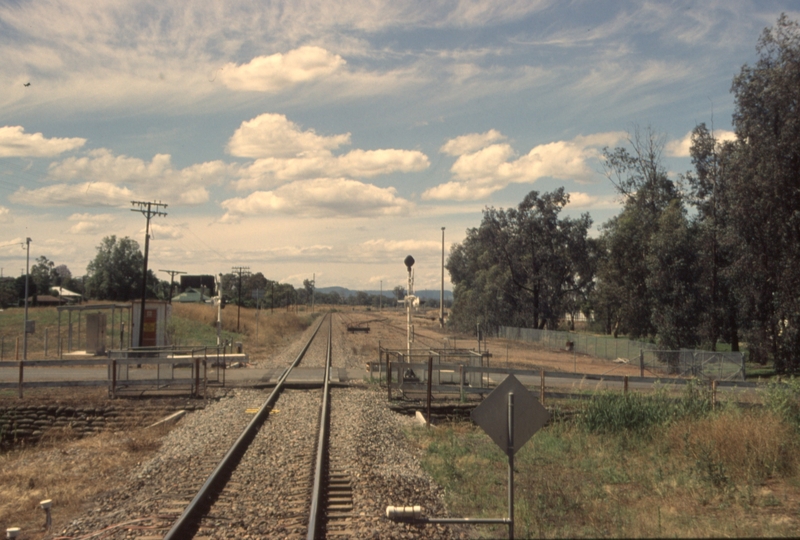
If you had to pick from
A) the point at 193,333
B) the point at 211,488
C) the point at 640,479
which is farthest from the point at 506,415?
the point at 193,333

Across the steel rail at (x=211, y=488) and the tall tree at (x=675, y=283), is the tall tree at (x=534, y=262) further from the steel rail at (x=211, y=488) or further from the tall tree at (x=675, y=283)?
the steel rail at (x=211, y=488)

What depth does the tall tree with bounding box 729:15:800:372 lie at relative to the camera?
105 feet

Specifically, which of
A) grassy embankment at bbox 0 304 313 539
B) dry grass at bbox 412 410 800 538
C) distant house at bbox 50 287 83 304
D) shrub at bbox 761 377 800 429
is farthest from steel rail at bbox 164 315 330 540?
distant house at bbox 50 287 83 304

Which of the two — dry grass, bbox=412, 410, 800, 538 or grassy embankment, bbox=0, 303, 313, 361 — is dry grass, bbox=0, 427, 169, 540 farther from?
grassy embankment, bbox=0, 303, 313, 361

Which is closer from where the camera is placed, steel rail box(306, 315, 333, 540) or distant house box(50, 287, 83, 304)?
steel rail box(306, 315, 333, 540)

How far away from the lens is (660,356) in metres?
37.9

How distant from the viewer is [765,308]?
117 ft

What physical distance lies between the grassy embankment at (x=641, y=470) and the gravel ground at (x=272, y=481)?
0.60 m

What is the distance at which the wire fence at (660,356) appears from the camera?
32.8 metres

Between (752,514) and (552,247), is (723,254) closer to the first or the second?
(552,247)

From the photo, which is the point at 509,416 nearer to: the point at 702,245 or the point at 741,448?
the point at 741,448

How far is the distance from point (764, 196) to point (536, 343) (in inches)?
1009

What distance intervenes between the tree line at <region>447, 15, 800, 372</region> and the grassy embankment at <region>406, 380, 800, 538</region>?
2068 cm

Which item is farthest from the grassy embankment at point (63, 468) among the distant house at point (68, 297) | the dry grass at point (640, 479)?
the distant house at point (68, 297)
